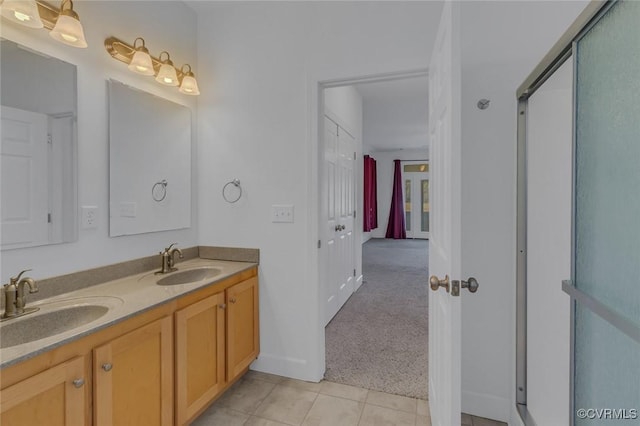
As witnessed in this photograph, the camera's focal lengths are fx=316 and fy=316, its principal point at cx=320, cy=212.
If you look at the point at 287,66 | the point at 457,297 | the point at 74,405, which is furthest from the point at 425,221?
the point at 74,405

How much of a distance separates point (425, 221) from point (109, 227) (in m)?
7.96

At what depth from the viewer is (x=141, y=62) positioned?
71.1 inches

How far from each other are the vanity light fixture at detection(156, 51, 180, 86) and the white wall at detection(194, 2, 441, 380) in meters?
0.33

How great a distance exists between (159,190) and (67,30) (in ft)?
3.12

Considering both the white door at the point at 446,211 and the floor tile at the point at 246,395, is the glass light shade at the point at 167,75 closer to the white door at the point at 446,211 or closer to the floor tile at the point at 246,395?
the white door at the point at 446,211

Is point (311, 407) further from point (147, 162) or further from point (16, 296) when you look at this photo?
point (147, 162)

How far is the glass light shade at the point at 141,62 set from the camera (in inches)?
70.6

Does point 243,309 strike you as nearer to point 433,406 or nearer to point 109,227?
point 109,227

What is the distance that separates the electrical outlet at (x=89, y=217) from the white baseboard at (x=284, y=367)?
1353 mm

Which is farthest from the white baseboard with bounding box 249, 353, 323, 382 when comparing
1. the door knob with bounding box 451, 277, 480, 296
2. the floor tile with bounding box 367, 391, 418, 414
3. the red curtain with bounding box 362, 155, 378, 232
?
Answer: the red curtain with bounding box 362, 155, 378, 232

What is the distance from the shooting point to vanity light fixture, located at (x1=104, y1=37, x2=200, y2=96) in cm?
175

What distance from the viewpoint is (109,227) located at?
174 centimetres

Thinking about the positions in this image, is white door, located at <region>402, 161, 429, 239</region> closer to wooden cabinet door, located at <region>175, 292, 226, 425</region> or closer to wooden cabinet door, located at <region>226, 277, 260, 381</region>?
wooden cabinet door, located at <region>226, 277, 260, 381</region>

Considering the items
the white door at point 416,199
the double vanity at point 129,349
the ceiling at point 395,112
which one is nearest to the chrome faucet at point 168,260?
the double vanity at point 129,349
